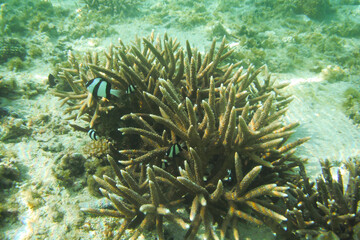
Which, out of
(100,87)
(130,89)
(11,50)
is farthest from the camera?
(11,50)

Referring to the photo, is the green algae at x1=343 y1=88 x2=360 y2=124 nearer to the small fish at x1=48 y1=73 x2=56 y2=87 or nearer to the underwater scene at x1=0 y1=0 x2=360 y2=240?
the underwater scene at x1=0 y1=0 x2=360 y2=240

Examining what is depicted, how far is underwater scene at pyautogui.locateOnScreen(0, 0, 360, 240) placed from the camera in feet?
7.14

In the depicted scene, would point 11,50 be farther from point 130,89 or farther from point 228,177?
point 228,177

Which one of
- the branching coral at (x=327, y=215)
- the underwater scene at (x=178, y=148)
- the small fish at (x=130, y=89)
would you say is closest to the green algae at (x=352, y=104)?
the underwater scene at (x=178, y=148)

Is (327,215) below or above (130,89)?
below

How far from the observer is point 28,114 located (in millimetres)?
Result: 4727

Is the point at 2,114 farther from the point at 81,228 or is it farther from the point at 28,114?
the point at 81,228

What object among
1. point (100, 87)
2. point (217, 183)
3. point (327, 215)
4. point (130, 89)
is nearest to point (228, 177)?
point (217, 183)

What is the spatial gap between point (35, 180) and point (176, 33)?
8.82 m

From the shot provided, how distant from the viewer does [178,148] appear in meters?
2.34

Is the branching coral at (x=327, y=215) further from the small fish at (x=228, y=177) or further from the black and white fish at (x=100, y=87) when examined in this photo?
the black and white fish at (x=100, y=87)

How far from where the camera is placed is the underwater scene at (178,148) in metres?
2.18

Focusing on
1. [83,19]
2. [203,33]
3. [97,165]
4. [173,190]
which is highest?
[83,19]

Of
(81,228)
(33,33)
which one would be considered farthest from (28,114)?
(33,33)
